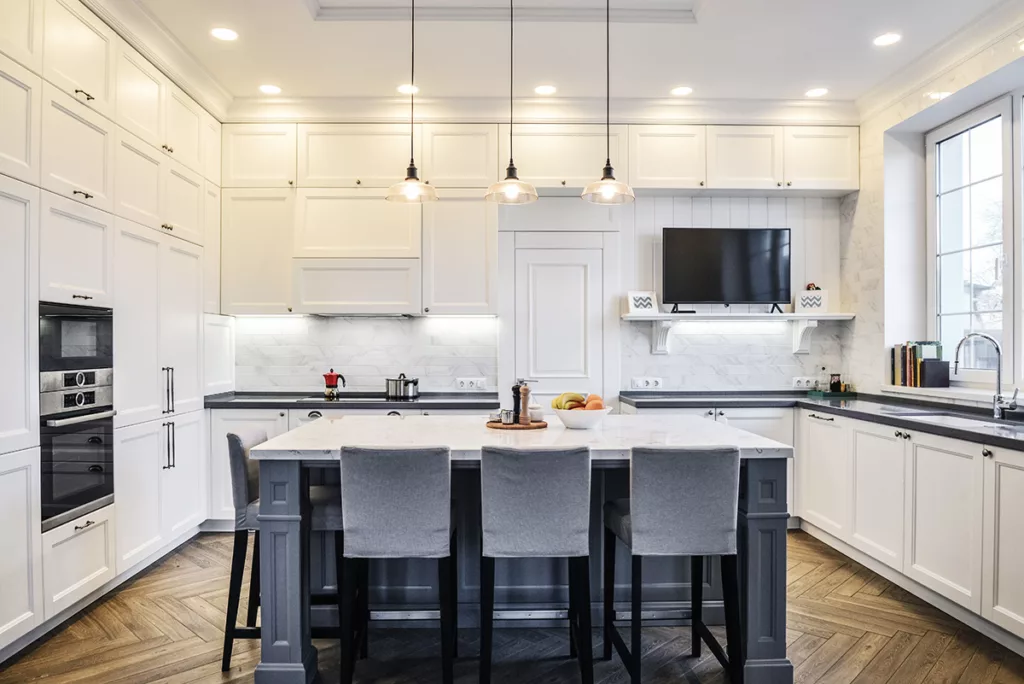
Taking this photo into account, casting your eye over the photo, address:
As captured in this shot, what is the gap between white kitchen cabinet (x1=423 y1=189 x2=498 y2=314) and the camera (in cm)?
435

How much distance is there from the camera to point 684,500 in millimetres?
2105

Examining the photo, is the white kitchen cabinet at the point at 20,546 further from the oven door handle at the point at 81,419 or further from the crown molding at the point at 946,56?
the crown molding at the point at 946,56

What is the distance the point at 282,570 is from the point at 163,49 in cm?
305

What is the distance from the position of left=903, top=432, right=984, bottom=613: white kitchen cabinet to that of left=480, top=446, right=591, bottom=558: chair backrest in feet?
6.14

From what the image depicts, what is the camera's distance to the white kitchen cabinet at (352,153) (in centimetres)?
435

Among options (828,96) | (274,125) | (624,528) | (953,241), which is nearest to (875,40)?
(828,96)

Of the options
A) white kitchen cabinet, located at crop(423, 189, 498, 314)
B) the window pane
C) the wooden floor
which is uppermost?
the window pane

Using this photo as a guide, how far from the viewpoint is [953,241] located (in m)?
3.90

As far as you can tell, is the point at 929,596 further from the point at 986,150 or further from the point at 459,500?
the point at 986,150

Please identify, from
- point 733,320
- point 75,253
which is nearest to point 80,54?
point 75,253

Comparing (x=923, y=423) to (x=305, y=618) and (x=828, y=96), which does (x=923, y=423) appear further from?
(x=305, y=618)

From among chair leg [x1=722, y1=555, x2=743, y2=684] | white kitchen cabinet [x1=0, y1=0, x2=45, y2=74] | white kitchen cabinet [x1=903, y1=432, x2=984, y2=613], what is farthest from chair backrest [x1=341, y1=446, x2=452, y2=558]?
white kitchen cabinet [x1=903, y1=432, x2=984, y2=613]

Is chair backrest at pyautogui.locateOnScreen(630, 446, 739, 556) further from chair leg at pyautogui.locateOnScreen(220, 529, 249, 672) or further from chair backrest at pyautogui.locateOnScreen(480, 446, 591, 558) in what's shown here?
chair leg at pyautogui.locateOnScreen(220, 529, 249, 672)

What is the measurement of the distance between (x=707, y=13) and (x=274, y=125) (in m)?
2.99
